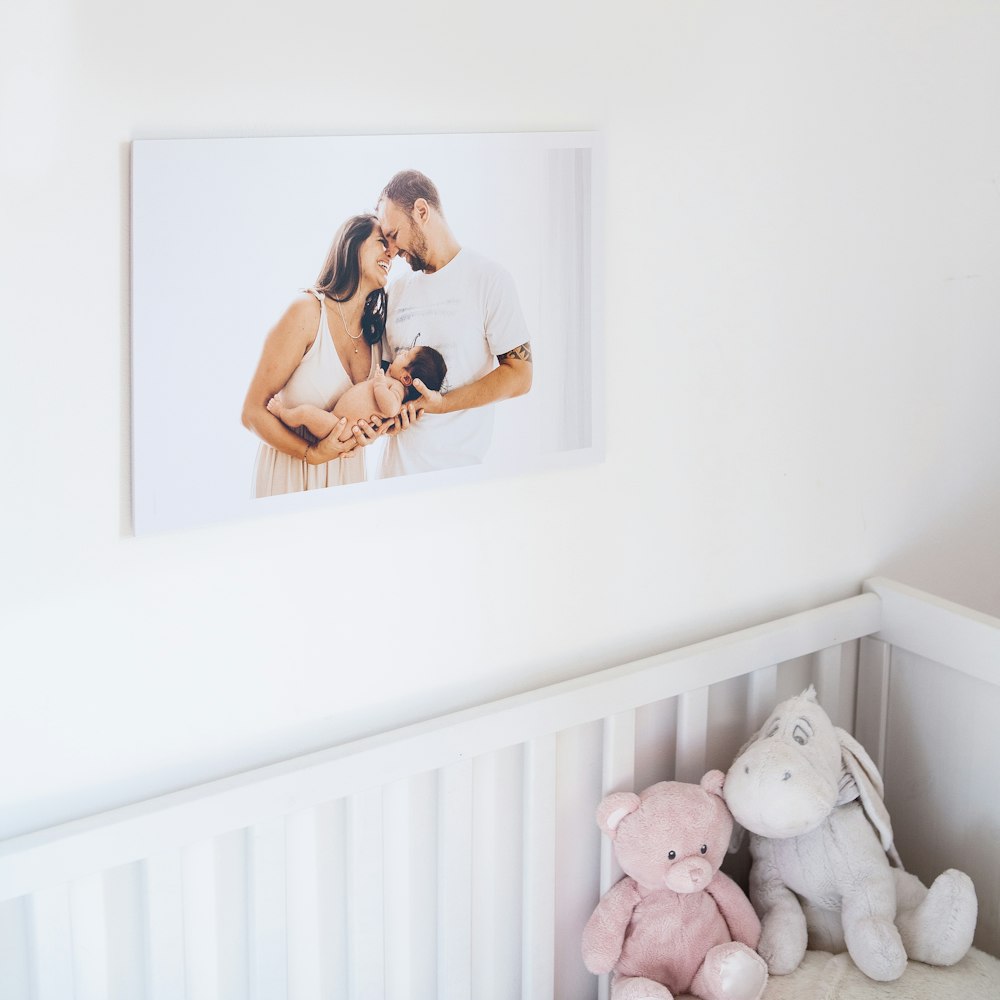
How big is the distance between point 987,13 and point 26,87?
54.3 inches

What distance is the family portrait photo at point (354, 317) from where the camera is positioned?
110cm

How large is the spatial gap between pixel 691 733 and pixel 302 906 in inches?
21.9

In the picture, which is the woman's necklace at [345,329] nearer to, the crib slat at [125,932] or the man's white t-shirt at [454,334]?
the man's white t-shirt at [454,334]

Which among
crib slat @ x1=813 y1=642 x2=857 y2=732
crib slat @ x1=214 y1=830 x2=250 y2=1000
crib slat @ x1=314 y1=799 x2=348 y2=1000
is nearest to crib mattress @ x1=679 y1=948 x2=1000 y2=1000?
crib slat @ x1=813 y1=642 x2=857 y2=732

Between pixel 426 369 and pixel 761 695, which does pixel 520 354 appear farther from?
pixel 761 695

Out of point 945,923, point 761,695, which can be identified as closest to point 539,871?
point 761,695

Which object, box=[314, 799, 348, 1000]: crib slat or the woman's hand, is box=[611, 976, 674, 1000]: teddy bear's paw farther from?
the woman's hand

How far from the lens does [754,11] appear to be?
4.80 ft

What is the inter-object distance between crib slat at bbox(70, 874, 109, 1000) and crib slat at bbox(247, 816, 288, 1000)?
0.51 feet

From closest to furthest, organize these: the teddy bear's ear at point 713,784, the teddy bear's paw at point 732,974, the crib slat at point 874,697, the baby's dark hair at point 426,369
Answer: the baby's dark hair at point 426,369
the teddy bear's paw at point 732,974
the teddy bear's ear at point 713,784
the crib slat at point 874,697

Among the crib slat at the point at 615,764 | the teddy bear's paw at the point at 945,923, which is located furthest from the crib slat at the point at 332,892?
the teddy bear's paw at the point at 945,923

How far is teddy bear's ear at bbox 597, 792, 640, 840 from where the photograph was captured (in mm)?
1419

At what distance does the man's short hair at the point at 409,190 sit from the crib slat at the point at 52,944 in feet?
2.47

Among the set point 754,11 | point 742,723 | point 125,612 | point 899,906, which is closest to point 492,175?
point 754,11
